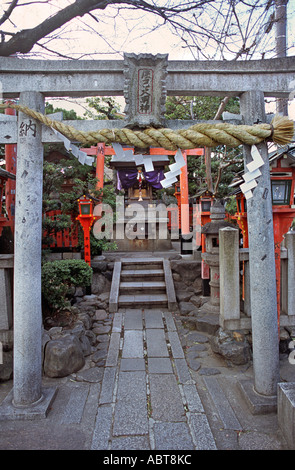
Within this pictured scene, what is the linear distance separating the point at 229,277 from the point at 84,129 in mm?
3388

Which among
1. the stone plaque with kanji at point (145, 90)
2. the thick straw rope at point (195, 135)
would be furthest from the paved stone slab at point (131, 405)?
the stone plaque with kanji at point (145, 90)

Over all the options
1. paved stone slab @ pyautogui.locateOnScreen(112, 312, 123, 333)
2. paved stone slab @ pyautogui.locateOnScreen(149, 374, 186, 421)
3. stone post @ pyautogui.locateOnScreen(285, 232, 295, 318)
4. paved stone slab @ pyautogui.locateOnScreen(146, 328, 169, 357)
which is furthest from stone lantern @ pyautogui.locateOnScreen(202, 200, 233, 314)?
paved stone slab @ pyautogui.locateOnScreen(149, 374, 186, 421)

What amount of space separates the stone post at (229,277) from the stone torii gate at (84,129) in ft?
4.64

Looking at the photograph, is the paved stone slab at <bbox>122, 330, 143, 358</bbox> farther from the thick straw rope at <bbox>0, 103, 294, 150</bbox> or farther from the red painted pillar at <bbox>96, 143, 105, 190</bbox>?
the red painted pillar at <bbox>96, 143, 105, 190</bbox>

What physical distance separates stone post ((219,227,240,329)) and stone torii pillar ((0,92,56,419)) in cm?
312

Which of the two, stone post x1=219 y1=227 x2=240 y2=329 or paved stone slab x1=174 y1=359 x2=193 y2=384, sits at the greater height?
stone post x1=219 y1=227 x2=240 y2=329

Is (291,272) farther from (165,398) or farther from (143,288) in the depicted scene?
(143,288)

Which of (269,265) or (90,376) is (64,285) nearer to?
(90,376)

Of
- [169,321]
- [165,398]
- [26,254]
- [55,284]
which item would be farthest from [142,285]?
[26,254]

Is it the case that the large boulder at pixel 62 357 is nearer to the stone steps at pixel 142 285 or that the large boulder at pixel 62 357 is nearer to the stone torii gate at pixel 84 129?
the stone torii gate at pixel 84 129

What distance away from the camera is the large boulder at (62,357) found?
428 cm

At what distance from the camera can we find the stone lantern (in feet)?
22.1

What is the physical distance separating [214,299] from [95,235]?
448 cm

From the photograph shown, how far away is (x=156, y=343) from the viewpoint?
5.44 meters
